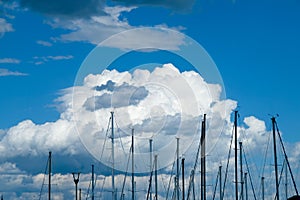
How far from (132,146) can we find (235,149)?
68.2 feet

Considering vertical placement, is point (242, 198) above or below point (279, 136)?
below

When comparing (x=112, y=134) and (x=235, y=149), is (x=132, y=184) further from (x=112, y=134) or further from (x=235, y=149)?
(x=235, y=149)

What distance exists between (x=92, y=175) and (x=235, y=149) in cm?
3324

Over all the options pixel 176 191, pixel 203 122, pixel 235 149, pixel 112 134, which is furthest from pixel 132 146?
pixel 203 122

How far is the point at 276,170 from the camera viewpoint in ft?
275

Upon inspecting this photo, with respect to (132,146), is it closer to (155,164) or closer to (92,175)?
(155,164)

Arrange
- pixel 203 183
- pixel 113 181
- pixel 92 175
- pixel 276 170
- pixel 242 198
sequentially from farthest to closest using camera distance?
pixel 92 175
pixel 242 198
pixel 113 181
pixel 276 170
pixel 203 183

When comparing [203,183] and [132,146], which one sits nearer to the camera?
[203,183]

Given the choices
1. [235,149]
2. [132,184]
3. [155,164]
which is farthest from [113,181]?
[235,149]

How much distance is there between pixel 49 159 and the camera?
340 ft

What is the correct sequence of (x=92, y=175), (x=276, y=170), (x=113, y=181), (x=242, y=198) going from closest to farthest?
(x=276, y=170) → (x=113, y=181) → (x=242, y=198) → (x=92, y=175)

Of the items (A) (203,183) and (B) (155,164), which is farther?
(B) (155,164)

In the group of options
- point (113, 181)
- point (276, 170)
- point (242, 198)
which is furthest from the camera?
point (242, 198)

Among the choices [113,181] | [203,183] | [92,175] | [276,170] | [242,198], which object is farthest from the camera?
[92,175]
